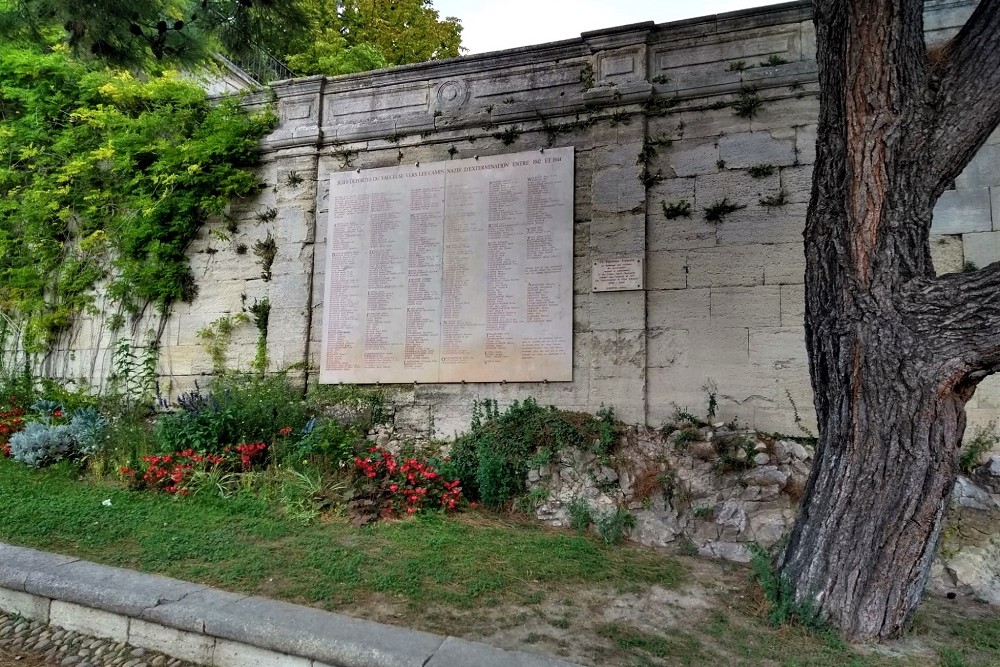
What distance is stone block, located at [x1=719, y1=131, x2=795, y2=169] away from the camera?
5.35 m

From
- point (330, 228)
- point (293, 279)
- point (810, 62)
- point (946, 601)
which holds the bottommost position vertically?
point (946, 601)

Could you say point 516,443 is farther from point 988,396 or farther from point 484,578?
point 988,396

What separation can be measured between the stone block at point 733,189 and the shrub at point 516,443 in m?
2.08

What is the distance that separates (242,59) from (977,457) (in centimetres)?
643

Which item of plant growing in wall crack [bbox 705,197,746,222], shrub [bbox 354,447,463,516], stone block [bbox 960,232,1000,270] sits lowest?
shrub [bbox 354,447,463,516]

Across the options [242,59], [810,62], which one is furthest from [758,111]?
[242,59]

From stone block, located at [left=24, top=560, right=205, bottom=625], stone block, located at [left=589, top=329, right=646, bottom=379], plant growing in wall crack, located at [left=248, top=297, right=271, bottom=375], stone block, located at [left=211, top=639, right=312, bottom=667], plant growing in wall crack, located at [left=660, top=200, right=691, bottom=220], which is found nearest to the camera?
stone block, located at [left=211, top=639, right=312, bottom=667]

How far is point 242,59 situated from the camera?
5172mm

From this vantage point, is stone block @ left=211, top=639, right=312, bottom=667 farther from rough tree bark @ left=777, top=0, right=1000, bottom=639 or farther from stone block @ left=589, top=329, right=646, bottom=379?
stone block @ left=589, top=329, right=646, bottom=379

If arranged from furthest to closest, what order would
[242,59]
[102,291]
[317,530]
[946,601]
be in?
[102,291] < [242,59] < [317,530] < [946,601]

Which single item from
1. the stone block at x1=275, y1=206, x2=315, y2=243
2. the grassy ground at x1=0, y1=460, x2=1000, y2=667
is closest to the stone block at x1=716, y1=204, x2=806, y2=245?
the grassy ground at x1=0, y1=460, x2=1000, y2=667

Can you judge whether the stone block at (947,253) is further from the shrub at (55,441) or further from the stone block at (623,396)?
the shrub at (55,441)

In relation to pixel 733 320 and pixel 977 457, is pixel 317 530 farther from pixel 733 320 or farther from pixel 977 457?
pixel 977 457

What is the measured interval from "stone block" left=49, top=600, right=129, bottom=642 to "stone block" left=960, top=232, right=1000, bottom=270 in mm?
6033
